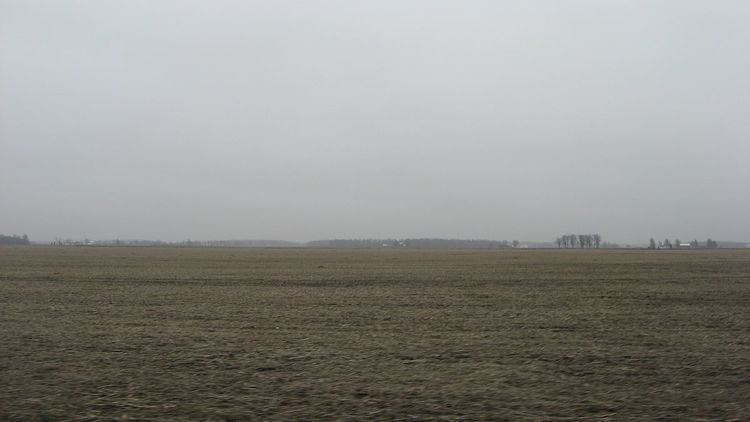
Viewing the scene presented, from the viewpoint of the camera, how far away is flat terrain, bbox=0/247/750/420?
248 inches

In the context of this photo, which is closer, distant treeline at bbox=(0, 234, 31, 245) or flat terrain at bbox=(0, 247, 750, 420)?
flat terrain at bbox=(0, 247, 750, 420)

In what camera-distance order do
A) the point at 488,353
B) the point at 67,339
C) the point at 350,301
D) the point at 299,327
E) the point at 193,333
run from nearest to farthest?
the point at 488,353, the point at 67,339, the point at 193,333, the point at 299,327, the point at 350,301

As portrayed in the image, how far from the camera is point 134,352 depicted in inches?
360

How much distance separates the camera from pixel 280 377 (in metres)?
7.59

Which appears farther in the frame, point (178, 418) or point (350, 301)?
point (350, 301)

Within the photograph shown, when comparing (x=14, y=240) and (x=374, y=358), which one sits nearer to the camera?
(x=374, y=358)

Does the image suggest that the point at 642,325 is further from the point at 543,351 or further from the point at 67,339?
the point at 67,339

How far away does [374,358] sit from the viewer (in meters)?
8.71

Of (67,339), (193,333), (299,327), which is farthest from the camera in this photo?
(299,327)

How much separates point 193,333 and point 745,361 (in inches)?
415

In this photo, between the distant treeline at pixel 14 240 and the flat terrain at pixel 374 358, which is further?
the distant treeline at pixel 14 240

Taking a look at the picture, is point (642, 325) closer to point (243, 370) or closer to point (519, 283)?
point (243, 370)

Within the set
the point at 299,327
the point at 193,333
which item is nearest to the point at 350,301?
the point at 299,327

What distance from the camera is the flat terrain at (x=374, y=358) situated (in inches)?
248
